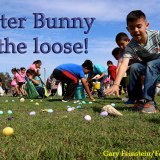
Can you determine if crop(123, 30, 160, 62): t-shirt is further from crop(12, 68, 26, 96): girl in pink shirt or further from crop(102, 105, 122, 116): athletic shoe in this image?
crop(12, 68, 26, 96): girl in pink shirt

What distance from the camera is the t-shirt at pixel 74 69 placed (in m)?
10.1

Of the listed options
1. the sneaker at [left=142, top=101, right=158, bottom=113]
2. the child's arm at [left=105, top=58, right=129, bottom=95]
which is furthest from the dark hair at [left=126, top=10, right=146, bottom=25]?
the sneaker at [left=142, top=101, right=158, bottom=113]

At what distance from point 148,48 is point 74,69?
4.74 metres

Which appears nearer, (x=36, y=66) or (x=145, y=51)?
(x=145, y=51)

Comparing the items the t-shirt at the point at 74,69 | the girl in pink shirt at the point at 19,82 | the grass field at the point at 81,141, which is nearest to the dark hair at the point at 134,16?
the grass field at the point at 81,141

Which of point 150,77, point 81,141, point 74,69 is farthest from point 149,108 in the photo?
point 74,69

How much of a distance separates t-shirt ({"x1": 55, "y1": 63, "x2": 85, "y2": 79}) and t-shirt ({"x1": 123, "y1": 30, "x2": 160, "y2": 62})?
176 inches

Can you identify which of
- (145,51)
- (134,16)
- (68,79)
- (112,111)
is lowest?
(68,79)

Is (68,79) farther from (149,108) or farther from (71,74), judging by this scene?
(149,108)

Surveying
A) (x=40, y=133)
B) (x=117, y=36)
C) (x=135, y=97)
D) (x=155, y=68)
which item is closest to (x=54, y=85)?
(x=117, y=36)

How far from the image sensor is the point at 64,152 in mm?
2473

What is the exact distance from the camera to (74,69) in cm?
1014

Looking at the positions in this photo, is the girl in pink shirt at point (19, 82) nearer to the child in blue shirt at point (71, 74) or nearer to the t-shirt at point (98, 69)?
the t-shirt at point (98, 69)

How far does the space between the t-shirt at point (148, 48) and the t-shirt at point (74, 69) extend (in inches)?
176
